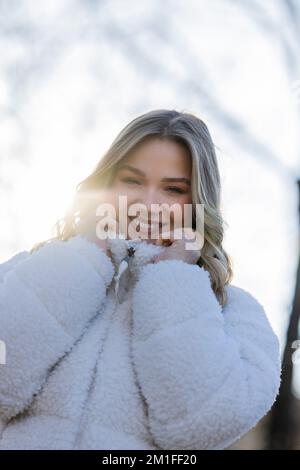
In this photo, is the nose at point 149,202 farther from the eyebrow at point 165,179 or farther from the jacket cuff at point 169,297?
the jacket cuff at point 169,297

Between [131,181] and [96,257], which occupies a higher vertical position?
[131,181]

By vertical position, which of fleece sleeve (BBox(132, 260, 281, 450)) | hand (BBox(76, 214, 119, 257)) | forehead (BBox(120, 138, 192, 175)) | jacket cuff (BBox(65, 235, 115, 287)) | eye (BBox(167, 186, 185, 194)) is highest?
forehead (BBox(120, 138, 192, 175))

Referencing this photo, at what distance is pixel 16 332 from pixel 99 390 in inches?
10.4

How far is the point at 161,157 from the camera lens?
203 cm

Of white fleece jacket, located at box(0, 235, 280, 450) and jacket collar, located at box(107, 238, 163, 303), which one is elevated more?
jacket collar, located at box(107, 238, 163, 303)

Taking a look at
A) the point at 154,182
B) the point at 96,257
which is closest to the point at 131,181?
the point at 154,182

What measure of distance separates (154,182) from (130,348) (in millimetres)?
583

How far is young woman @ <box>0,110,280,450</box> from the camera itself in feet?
4.91

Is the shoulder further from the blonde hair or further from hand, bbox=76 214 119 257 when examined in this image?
hand, bbox=76 214 119 257

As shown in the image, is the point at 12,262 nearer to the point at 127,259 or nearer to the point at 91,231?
the point at 91,231

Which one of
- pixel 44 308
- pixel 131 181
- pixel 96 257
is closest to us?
pixel 44 308

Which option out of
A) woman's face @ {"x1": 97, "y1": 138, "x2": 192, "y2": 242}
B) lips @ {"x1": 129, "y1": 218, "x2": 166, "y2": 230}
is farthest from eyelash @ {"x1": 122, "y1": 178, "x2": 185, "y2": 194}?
lips @ {"x1": 129, "y1": 218, "x2": 166, "y2": 230}

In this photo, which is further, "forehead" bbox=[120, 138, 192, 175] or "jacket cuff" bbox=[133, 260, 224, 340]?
"forehead" bbox=[120, 138, 192, 175]

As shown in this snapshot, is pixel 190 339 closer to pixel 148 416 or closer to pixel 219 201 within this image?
pixel 148 416
